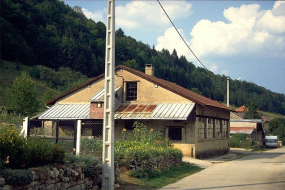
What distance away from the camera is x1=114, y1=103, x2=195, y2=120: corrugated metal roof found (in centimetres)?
2188

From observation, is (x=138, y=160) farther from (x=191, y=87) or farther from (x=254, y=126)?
(x=191, y=87)

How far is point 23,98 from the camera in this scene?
41312 mm

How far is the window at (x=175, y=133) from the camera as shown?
76.3 ft

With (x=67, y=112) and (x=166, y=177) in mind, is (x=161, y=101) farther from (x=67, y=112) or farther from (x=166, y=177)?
(x=166, y=177)

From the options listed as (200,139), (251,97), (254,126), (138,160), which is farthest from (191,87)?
(138,160)

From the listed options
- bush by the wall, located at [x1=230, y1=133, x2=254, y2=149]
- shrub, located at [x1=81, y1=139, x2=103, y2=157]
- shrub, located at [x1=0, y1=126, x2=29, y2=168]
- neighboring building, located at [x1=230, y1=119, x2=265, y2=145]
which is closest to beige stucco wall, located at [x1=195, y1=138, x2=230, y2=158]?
bush by the wall, located at [x1=230, y1=133, x2=254, y2=149]

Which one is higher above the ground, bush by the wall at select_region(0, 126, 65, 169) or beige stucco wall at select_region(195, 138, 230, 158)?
bush by the wall at select_region(0, 126, 65, 169)

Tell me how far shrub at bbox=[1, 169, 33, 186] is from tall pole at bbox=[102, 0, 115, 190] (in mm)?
3049

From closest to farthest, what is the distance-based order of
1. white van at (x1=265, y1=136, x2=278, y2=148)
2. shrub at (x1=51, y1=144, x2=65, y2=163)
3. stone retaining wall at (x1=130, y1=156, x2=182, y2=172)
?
shrub at (x1=51, y1=144, x2=65, y2=163), stone retaining wall at (x1=130, y1=156, x2=182, y2=172), white van at (x1=265, y1=136, x2=278, y2=148)

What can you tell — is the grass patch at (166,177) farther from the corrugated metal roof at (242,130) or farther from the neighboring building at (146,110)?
the corrugated metal roof at (242,130)

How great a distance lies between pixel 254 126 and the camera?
50.0 metres

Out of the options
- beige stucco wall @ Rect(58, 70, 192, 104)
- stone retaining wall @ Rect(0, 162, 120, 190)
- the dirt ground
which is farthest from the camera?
beige stucco wall @ Rect(58, 70, 192, 104)

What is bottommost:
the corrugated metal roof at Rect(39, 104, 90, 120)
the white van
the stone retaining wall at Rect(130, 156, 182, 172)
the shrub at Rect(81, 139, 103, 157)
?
the white van

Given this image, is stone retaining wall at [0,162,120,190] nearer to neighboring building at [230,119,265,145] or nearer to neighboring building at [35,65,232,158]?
neighboring building at [35,65,232,158]
